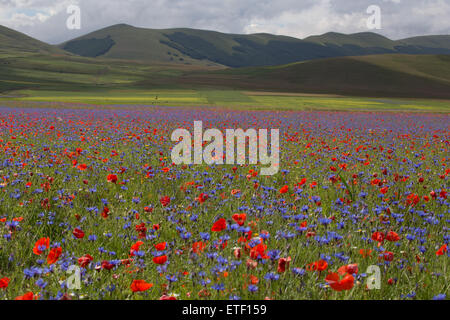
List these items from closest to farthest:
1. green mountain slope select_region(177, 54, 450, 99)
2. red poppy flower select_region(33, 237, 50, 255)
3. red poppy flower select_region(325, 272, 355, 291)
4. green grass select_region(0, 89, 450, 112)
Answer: red poppy flower select_region(325, 272, 355, 291)
red poppy flower select_region(33, 237, 50, 255)
green grass select_region(0, 89, 450, 112)
green mountain slope select_region(177, 54, 450, 99)

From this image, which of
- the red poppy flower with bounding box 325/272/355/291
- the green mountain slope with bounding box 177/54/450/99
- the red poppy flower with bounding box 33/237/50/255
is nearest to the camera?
the red poppy flower with bounding box 325/272/355/291

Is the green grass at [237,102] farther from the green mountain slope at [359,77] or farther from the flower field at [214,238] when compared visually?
the green mountain slope at [359,77]

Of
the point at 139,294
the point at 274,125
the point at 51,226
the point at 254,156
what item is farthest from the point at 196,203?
the point at 274,125

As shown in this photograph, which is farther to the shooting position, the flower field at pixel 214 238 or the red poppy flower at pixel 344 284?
the flower field at pixel 214 238

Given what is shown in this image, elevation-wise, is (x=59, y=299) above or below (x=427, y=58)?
below

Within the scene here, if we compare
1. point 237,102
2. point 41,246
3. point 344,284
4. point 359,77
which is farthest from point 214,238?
point 359,77

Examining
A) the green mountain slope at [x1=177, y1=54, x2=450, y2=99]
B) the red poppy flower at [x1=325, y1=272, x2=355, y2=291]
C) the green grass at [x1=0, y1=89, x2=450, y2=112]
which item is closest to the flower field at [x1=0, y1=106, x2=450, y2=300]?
the red poppy flower at [x1=325, y1=272, x2=355, y2=291]

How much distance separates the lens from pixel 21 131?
1055 cm

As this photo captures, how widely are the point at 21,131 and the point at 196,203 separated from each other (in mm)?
8610

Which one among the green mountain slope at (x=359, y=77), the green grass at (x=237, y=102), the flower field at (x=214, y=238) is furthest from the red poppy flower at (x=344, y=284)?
the green mountain slope at (x=359, y=77)

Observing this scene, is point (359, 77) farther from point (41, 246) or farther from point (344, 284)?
point (41, 246)

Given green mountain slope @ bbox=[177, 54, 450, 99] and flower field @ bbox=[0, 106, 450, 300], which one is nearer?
flower field @ bbox=[0, 106, 450, 300]

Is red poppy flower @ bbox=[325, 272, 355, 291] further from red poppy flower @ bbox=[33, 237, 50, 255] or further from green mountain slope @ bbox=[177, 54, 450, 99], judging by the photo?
green mountain slope @ bbox=[177, 54, 450, 99]
